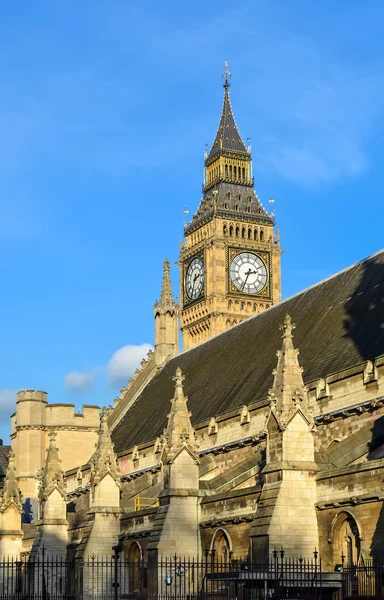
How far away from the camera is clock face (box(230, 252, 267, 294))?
3712 inches

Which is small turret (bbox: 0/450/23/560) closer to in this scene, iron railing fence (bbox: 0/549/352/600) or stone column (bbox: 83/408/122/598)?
stone column (bbox: 83/408/122/598)

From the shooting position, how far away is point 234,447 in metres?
42.9

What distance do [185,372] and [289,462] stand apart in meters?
28.8

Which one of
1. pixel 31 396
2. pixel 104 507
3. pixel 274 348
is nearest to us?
pixel 104 507

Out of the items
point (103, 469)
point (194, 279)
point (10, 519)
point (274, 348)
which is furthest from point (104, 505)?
point (194, 279)

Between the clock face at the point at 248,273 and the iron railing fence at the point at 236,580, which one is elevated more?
the clock face at the point at 248,273

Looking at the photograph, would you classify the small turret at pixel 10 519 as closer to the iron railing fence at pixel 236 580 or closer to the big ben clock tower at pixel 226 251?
the iron railing fence at pixel 236 580

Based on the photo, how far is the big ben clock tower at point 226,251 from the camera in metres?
93.2

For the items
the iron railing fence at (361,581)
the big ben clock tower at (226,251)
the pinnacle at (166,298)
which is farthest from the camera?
the big ben clock tower at (226,251)

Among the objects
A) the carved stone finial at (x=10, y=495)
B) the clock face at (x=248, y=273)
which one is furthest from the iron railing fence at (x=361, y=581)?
the clock face at (x=248, y=273)

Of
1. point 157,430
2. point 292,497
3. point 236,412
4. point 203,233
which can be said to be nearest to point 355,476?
point 292,497

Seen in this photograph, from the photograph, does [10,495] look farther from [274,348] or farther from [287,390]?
[287,390]

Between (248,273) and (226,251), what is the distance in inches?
104

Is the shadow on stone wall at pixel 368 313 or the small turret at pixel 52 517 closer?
the shadow on stone wall at pixel 368 313
